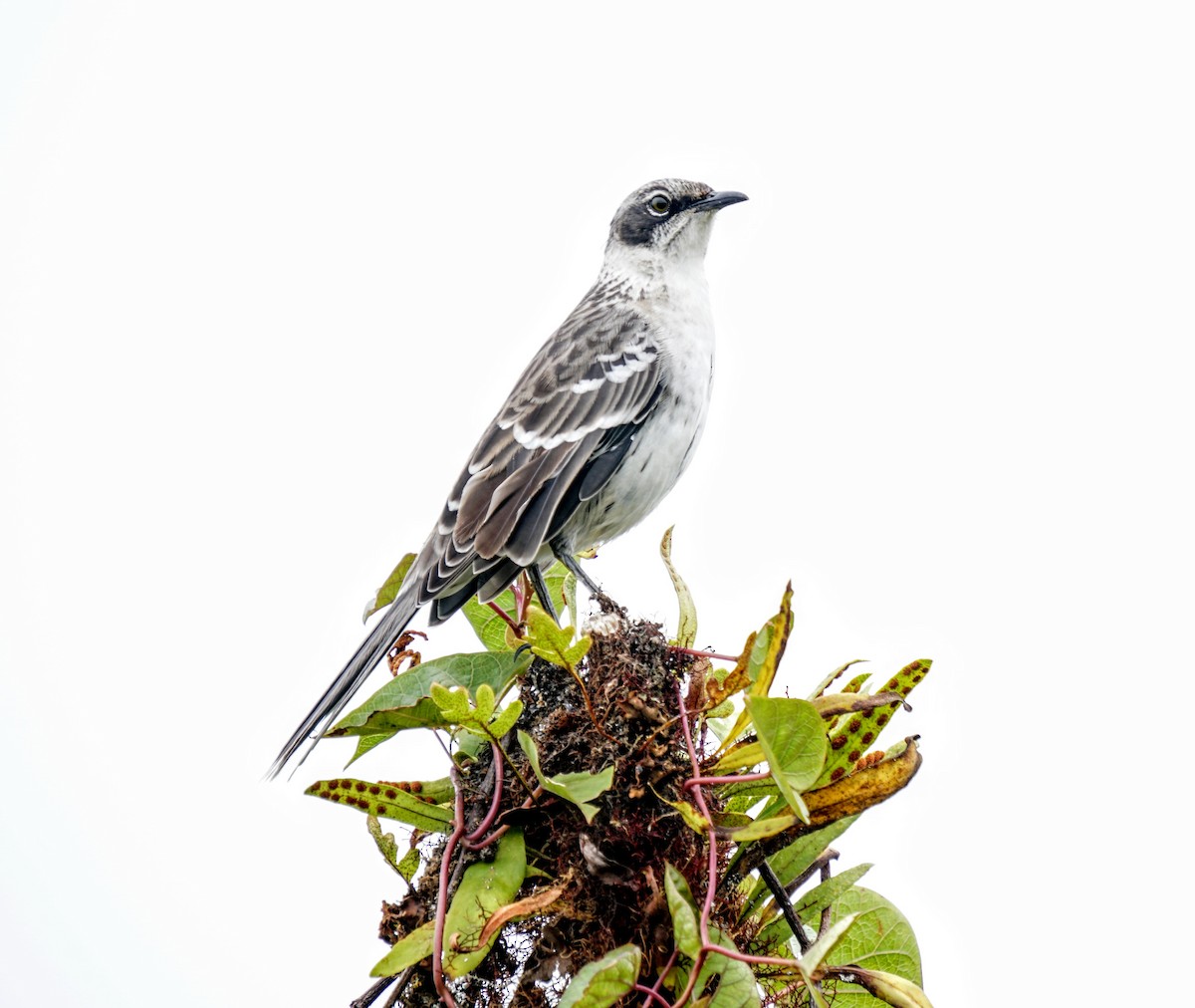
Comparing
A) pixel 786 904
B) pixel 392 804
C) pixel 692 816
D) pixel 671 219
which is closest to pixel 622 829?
pixel 692 816

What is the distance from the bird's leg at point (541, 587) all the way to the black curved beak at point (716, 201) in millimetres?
2711

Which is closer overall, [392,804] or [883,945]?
[883,945]

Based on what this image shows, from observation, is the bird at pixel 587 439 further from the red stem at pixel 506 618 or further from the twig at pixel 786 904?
the twig at pixel 786 904

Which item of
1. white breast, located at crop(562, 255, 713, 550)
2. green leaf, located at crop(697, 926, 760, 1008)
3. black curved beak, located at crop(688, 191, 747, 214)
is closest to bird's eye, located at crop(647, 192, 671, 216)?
black curved beak, located at crop(688, 191, 747, 214)

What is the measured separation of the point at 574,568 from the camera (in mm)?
5711

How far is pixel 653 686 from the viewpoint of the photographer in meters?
3.87

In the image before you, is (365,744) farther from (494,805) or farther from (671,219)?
(671,219)

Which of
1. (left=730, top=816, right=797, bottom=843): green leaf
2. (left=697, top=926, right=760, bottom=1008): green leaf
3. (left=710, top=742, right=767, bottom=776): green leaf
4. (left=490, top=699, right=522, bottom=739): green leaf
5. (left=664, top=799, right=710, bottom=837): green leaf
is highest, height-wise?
(left=490, top=699, right=522, bottom=739): green leaf

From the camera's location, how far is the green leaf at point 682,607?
405 centimetres

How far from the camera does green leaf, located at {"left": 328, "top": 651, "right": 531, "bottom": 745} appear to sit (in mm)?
3611

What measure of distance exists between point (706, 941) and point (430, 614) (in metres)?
2.44

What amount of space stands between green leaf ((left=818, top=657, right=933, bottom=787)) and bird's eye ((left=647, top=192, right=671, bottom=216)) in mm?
4343

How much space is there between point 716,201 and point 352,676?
3.75 m

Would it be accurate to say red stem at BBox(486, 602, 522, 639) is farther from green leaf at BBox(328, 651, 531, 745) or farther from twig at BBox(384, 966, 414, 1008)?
twig at BBox(384, 966, 414, 1008)
